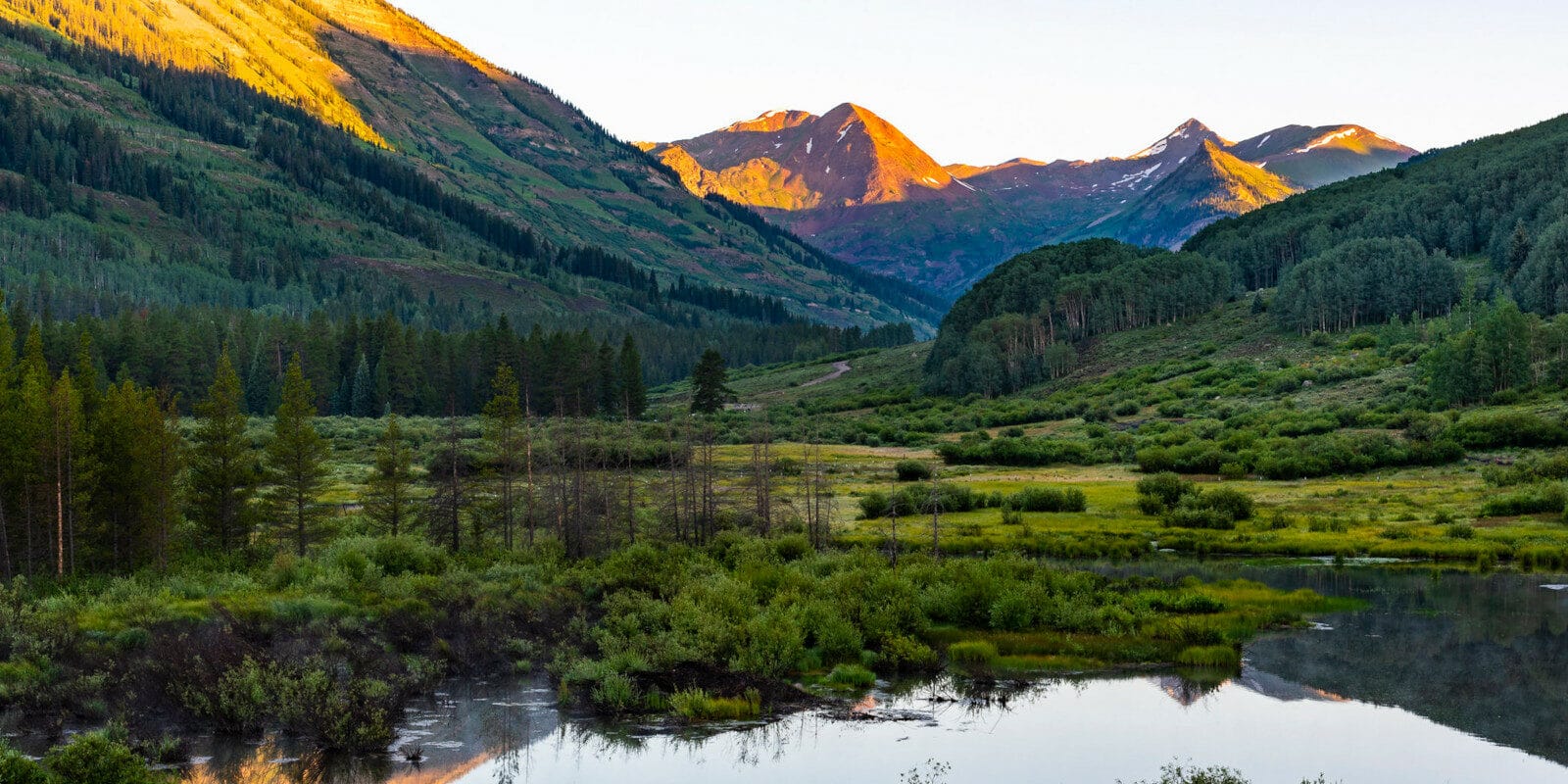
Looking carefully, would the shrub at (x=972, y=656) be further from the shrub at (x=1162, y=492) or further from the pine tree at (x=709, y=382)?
the pine tree at (x=709, y=382)

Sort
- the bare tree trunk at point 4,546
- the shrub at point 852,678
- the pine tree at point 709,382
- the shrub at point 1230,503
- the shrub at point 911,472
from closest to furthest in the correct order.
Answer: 1. the shrub at point 852,678
2. the bare tree trunk at point 4,546
3. the shrub at point 1230,503
4. the shrub at point 911,472
5. the pine tree at point 709,382

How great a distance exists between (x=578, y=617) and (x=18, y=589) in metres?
17.7

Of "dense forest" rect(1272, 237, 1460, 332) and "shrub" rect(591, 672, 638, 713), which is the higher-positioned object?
"dense forest" rect(1272, 237, 1460, 332)

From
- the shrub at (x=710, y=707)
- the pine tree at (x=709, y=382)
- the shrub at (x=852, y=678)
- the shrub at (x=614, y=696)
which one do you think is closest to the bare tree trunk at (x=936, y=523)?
the shrub at (x=852, y=678)

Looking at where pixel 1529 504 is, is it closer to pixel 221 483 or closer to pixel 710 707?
pixel 710 707

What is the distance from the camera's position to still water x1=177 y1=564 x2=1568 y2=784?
2919 centimetres

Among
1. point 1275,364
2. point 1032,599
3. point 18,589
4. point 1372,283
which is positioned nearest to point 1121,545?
point 1032,599

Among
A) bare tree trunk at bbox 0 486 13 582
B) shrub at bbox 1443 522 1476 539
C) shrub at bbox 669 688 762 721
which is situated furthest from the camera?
shrub at bbox 1443 522 1476 539

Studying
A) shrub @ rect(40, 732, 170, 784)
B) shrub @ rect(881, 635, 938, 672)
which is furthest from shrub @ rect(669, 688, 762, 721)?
shrub @ rect(40, 732, 170, 784)

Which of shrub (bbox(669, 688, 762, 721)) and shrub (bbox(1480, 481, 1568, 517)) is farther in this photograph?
shrub (bbox(1480, 481, 1568, 517))

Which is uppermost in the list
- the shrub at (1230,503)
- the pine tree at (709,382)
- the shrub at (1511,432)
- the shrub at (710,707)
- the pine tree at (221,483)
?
the pine tree at (709,382)

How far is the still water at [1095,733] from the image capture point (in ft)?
95.8

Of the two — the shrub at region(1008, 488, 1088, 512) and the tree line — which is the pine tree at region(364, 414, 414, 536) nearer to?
the tree line

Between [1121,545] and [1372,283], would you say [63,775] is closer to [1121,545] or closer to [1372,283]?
[1121,545]
